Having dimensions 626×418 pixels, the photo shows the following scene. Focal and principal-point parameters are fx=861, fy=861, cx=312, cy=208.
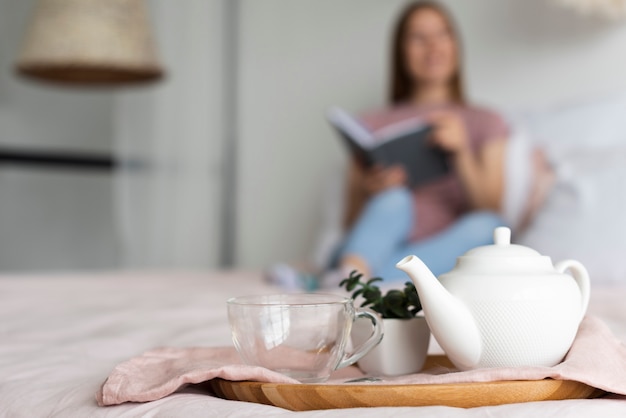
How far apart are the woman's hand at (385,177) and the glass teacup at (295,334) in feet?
4.88

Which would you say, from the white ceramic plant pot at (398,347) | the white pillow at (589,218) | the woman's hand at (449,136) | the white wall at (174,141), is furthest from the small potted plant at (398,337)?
the white wall at (174,141)

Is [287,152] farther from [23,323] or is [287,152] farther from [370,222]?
[23,323]

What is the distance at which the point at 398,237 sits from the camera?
7.00 ft

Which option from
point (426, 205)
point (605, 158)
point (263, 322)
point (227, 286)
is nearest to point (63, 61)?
point (227, 286)

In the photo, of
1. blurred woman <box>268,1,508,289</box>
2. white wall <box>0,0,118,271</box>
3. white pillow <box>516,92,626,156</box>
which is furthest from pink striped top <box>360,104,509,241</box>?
white wall <box>0,0,118,271</box>

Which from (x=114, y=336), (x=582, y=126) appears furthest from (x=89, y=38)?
(x=114, y=336)

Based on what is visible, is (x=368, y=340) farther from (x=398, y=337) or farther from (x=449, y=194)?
(x=449, y=194)

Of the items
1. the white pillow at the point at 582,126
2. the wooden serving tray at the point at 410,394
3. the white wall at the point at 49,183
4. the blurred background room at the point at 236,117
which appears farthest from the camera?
the white wall at the point at 49,183

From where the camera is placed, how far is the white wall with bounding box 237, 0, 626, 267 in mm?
2662

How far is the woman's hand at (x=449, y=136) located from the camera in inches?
86.5

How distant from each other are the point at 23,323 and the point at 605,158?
1.28 metres

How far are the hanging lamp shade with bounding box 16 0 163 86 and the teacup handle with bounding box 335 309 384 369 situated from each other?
1820 mm

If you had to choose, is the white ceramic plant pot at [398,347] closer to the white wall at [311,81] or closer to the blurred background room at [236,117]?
the blurred background room at [236,117]

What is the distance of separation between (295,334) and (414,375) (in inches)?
4.6
